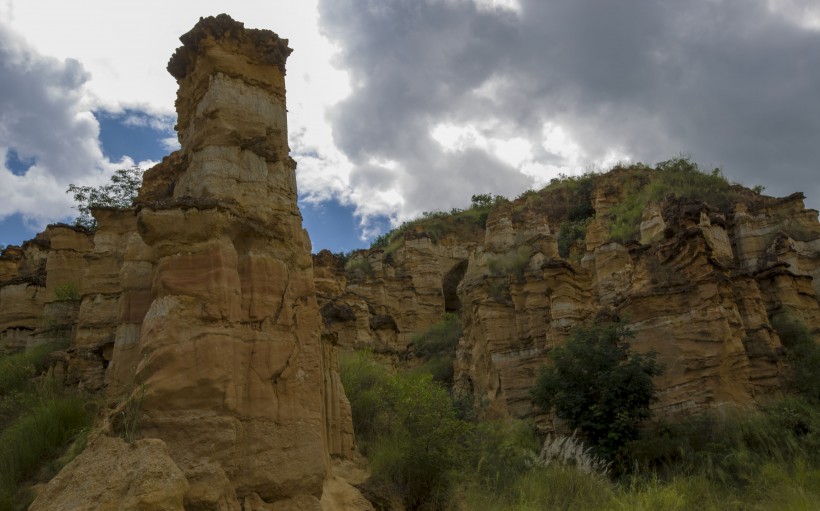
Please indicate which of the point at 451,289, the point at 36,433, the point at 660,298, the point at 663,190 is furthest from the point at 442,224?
the point at 36,433

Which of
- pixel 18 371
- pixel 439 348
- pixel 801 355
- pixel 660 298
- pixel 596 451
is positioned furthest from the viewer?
pixel 439 348

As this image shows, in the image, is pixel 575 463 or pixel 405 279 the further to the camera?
pixel 405 279

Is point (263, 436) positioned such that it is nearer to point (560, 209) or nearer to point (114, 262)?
point (114, 262)

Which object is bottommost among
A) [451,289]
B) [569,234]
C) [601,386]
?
[601,386]

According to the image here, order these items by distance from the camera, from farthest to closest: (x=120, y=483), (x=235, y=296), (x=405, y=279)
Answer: (x=405, y=279), (x=235, y=296), (x=120, y=483)

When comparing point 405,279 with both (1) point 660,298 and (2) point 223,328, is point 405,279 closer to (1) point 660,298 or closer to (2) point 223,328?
(1) point 660,298

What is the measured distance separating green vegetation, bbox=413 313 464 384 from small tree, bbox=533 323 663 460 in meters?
11.4

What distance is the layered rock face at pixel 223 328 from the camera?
636cm

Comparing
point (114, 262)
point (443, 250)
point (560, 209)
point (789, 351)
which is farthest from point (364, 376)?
point (560, 209)

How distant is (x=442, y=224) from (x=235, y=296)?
43384mm

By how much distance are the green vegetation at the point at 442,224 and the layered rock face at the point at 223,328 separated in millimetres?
34785

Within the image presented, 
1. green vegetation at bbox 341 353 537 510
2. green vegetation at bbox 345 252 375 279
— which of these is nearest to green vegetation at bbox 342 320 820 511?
green vegetation at bbox 341 353 537 510

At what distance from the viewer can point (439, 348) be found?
108ft

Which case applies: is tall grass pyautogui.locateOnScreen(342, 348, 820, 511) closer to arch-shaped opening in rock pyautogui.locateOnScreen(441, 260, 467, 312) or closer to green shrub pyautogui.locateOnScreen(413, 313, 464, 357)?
green shrub pyautogui.locateOnScreen(413, 313, 464, 357)
